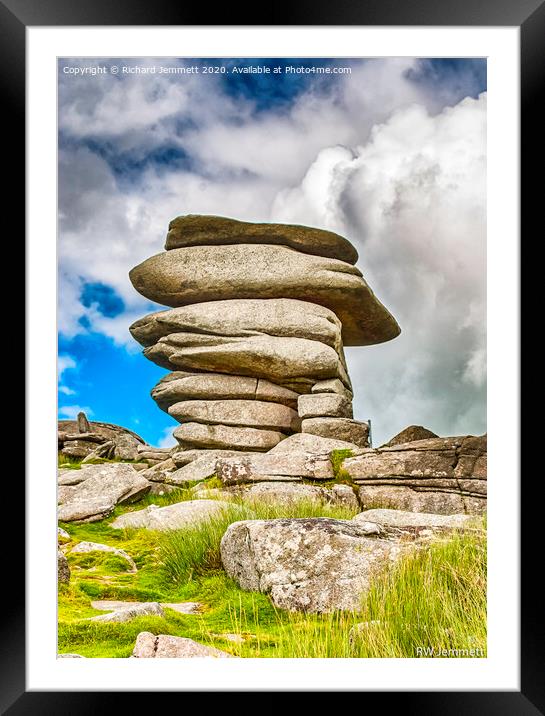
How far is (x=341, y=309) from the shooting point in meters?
13.1

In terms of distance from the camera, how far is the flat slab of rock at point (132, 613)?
5176 mm

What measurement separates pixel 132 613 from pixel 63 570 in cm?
90

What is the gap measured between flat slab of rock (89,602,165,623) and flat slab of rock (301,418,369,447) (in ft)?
19.8

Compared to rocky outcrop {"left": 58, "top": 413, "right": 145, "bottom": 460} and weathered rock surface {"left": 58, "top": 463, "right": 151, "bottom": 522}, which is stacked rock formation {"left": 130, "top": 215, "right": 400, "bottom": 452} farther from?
weathered rock surface {"left": 58, "top": 463, "right": 151, "bottom": 522}

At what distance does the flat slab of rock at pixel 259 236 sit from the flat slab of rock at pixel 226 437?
344 centimetres

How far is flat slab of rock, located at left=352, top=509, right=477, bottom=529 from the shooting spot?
19.7ft

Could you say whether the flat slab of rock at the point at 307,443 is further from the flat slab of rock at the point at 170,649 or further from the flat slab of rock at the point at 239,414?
the flat slab of rock at the point at 170,649

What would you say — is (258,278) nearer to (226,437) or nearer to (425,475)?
(226,437)

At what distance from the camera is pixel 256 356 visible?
12.6m

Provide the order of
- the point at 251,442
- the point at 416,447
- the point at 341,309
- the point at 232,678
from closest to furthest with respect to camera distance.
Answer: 1. the point at 232,678
2. the point at 416,447
3. the point at 251,442
4. the point at 341,309
